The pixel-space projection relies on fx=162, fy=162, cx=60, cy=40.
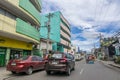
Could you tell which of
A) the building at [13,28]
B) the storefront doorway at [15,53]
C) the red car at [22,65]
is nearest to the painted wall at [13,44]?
the building at [13,28]

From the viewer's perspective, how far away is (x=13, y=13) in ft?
65.7

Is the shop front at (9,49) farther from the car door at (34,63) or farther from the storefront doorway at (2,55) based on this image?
the car door at (34,63)

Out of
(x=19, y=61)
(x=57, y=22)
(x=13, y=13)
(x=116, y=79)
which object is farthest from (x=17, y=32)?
(x=57, y=22)

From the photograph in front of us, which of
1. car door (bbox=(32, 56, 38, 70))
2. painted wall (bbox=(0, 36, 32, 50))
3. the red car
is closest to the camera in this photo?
the red car

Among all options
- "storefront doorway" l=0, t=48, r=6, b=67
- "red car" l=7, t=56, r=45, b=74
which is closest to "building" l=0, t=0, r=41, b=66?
"storefront doorway" l=0, t=48, r=6, b=67

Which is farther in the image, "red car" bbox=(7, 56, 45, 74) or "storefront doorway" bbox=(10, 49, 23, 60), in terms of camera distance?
"storefront doorway" bbox=(10, 49, 23, 60)

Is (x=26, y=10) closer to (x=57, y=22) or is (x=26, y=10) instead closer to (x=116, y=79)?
(x=116, y=79)

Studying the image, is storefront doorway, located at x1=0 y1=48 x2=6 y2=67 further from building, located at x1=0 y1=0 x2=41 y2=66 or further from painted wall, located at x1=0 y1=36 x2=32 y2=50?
painted wall, located at x1=0 y1=36 x2=32 y2=50

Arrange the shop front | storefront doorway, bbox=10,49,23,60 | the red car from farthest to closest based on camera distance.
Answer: storefront doorway, bbox=10,49,23,60 < the shop front < the red car

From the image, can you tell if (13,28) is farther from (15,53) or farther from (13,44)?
(15,53)

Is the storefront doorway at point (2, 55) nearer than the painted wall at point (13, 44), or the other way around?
the painted wall at point (13, 44)

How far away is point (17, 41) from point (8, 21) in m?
6.12

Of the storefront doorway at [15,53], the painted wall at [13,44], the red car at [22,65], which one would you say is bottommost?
the red car at [22,65]

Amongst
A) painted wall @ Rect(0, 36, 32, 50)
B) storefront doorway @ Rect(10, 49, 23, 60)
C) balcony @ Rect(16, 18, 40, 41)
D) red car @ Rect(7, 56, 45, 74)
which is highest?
balcony @ Rect(16, 18, 40, 41)
